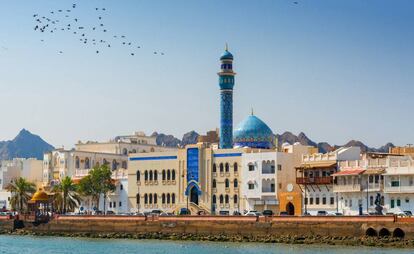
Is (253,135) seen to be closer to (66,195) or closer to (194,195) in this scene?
(194,195)

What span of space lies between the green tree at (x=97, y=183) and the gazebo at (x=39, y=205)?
15.2ft

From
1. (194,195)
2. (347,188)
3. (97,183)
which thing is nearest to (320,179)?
(347,188)

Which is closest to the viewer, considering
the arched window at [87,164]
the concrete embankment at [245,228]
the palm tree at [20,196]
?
the concrete embankment at [245,228]

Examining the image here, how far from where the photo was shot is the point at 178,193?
11244 centimetres

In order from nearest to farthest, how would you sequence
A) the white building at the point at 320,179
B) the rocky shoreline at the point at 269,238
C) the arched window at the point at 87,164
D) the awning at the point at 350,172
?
the rocky shoreline at the point at 269,238 < the awning at the point at 350,172 < the white building at the point at 320,179 < the arched window at the point at 87,164

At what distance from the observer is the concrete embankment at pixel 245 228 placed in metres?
79.9

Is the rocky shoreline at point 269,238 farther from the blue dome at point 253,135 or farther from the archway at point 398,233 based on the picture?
the blue dome at point 253,135

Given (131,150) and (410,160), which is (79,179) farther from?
(410,160)

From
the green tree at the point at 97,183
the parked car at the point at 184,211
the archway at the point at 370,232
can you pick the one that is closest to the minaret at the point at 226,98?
the parked car at the point at 184,211

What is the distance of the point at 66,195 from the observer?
116 meters

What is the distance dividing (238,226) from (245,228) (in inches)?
37.4

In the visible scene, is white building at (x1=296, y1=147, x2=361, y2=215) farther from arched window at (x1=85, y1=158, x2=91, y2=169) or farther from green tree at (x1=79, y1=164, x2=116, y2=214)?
Answer: arched window at (x1=85, y1=158, x2=91, y2=169)

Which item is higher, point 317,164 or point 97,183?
point 317,164

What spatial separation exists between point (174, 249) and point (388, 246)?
59.9 feet
